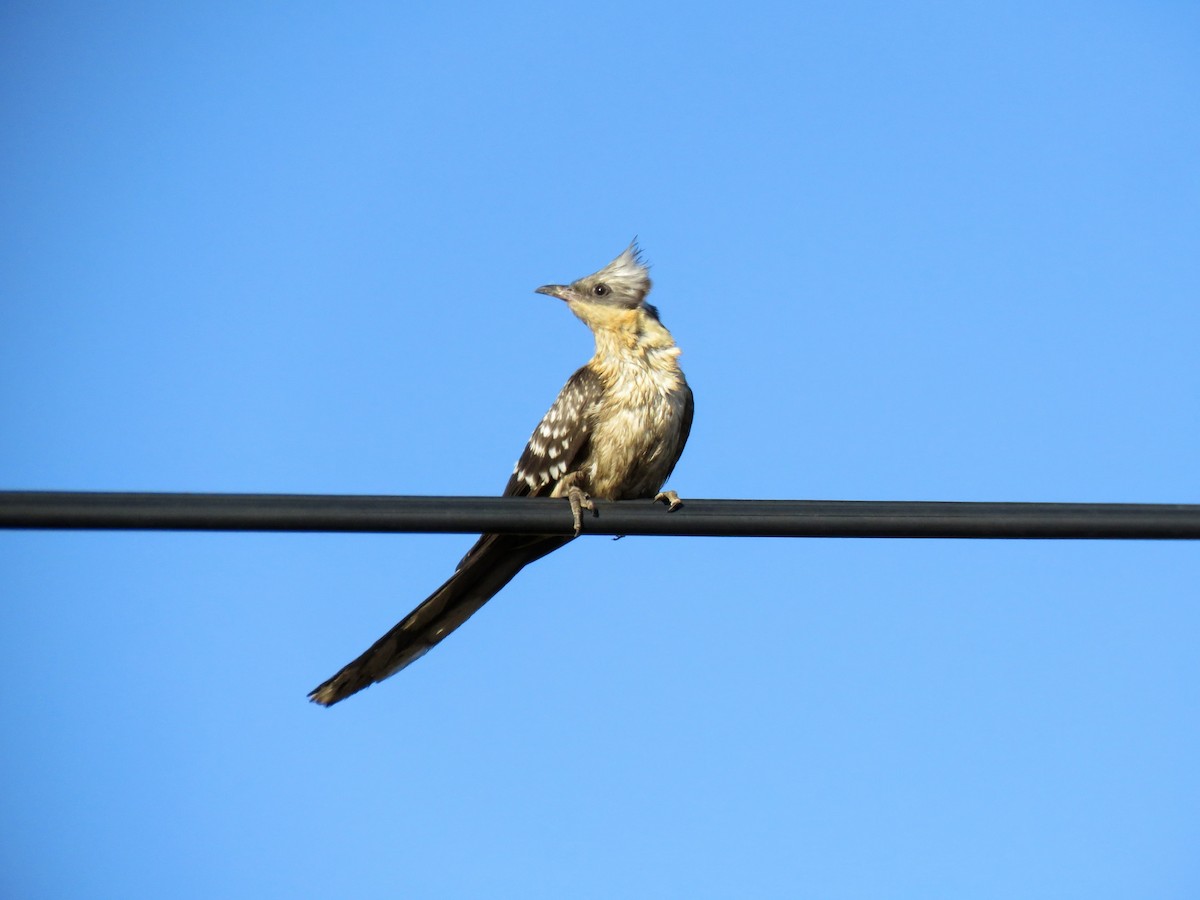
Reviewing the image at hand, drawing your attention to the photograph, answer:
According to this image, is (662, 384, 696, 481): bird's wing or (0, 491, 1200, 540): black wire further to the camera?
(662, 384, 696, 481): bird's wing

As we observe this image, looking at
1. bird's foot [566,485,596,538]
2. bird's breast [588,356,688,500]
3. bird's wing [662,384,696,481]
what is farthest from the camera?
bird's wing [662,384,696,481]

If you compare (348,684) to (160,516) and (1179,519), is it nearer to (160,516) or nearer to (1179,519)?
(160,516)

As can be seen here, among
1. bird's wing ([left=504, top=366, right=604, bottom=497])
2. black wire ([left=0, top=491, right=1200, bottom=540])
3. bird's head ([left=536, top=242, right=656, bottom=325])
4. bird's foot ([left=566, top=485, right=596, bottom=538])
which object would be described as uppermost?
bird's head ([left=536, top=242, right=656, bottom=325])

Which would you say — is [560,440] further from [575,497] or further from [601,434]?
[575,497]

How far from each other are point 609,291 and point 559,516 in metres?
3.10

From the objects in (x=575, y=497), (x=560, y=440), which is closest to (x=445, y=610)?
(x=575, y=497)

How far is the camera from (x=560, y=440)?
20.3 ft

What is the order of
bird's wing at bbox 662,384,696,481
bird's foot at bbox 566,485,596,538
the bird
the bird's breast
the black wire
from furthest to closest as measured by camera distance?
bird's wing at bbox 662,384,696,481 < the bird's breast < the bird < bird's foot at bbox 566,485,596,538 < the black wire

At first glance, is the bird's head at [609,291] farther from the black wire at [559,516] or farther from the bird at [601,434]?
the black wire at [559,516]

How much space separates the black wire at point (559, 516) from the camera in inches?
130

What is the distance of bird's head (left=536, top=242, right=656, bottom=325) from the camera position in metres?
6.70

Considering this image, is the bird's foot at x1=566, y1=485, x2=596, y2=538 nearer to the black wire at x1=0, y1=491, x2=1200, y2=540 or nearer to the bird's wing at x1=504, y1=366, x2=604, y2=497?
the black wire at x1=0, y1=491, x2=1200, y2=540

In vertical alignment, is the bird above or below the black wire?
above

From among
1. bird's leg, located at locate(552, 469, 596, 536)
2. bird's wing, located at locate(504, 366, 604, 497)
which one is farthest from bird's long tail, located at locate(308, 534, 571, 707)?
bird's wing, located at locate(504, 366, 604, 497)
